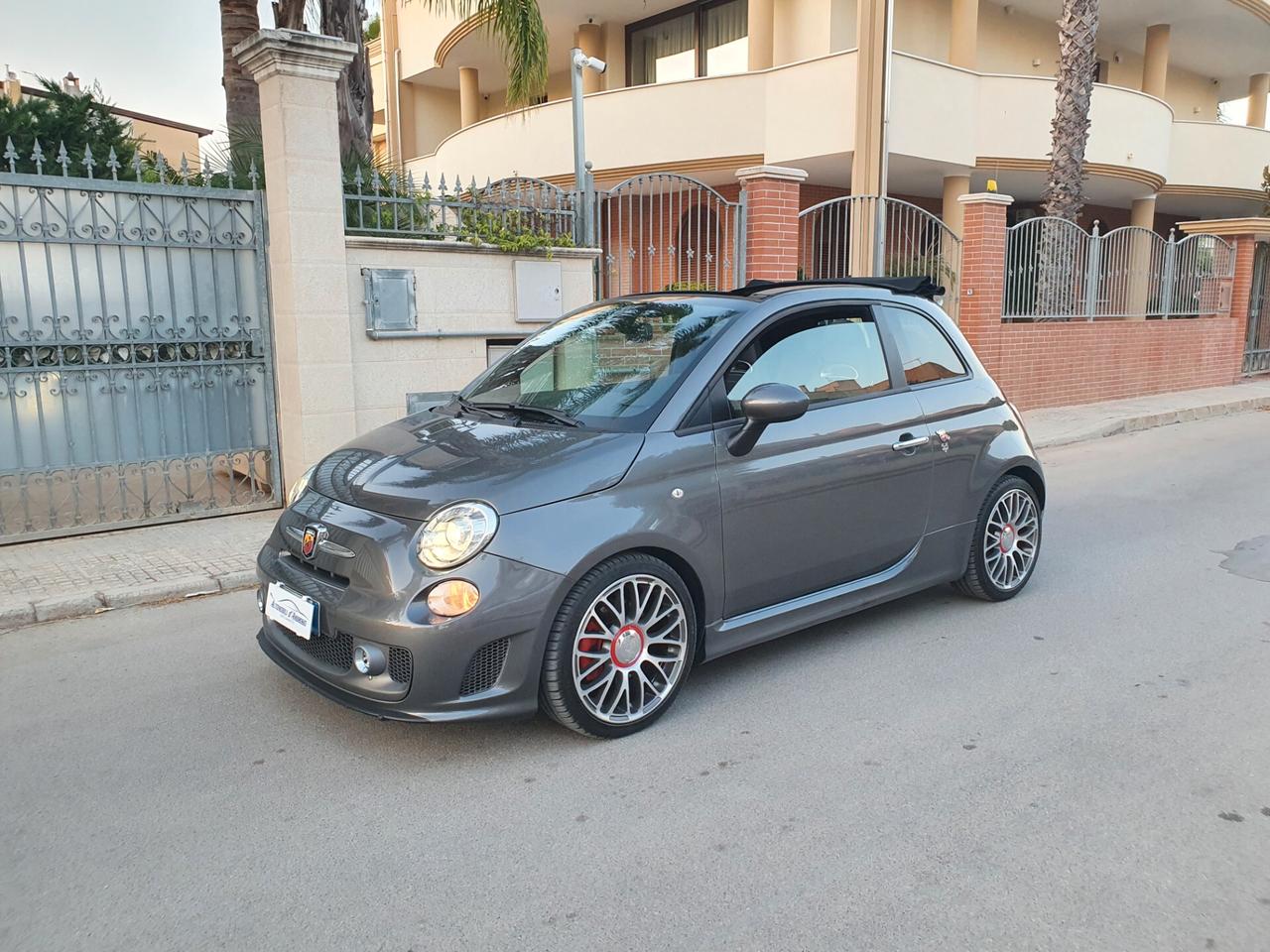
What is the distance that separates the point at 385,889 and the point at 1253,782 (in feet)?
9.60

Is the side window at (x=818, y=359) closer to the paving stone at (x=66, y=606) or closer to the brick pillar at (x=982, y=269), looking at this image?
the paving stone at (x=66, y=606)

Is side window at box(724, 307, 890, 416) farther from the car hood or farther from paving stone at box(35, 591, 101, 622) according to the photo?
paving stone at box(35, 591, 101, 622)

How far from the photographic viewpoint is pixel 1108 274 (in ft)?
48.3

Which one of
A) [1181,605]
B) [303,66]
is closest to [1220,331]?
[1181,605]

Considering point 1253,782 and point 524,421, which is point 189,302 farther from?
point 1253,782

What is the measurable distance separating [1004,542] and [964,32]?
14.9m

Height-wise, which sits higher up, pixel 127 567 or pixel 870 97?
pixel 870 97

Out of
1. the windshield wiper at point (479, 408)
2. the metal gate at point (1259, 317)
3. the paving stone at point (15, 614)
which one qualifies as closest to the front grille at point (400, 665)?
the windshield wiper at point (479, 408)

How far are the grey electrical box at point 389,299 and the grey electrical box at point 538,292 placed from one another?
39.0 inches

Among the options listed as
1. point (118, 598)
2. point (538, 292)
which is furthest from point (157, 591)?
point (538, 292)

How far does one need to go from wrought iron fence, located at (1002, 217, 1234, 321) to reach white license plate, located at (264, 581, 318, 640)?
11534mm

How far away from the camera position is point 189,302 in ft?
23.5

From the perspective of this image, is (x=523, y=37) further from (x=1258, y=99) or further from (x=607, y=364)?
(x=1258, y=99)

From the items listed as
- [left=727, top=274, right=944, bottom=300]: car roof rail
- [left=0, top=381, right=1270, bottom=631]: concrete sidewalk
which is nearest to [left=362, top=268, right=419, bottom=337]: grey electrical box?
[left=0, top=381, right=1270, bottom=631]: concrete sidewalk
